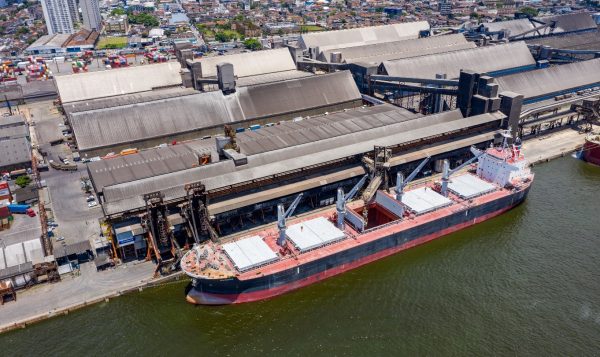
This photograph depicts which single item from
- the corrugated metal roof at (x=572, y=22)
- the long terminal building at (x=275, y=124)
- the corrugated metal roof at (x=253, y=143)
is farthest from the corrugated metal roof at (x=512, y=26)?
the corrugated metal roof at (x=253, y=143)

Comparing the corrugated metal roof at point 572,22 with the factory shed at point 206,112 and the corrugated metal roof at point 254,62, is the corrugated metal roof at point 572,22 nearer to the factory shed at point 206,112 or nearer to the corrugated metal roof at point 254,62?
the corrugated metal roof at point 254,62

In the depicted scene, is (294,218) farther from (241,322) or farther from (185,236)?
(241,322)

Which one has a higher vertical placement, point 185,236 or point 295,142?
point 295,142

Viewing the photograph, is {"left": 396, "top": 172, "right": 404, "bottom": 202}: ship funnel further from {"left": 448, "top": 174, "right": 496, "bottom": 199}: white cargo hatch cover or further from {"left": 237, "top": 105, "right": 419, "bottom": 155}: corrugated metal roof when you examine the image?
{"left": 237, "top": 105, "right": 419, "bottom": 155}: corrugated metal roof

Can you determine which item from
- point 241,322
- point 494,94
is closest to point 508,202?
point 494,94

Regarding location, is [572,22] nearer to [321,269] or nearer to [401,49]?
[401,49]

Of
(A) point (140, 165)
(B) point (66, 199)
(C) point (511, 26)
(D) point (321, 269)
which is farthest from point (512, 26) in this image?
(B) point (66, 199)
